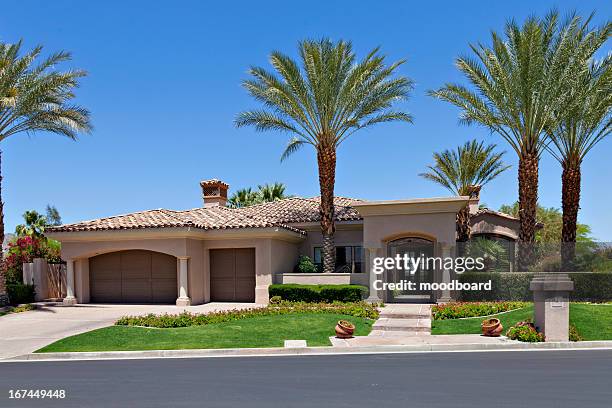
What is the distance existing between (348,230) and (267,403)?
59.6 feet

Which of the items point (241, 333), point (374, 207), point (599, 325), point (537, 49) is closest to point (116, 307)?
point (241, 333)

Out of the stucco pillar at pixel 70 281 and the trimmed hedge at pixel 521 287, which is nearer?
the trimmed hedge at pixel 521 287

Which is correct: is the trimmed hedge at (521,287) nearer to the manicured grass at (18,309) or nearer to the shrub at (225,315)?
the shrub at (225,315)

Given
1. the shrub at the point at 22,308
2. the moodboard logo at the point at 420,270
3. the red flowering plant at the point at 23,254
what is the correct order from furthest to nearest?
the red flowering plant at the point at 23,254
the moodboard logo at the point at 420,270
the shrub at the point at 22,308

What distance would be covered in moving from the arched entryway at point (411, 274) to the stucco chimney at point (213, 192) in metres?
12.1

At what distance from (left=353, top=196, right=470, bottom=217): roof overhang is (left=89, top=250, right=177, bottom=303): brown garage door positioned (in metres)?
9.22

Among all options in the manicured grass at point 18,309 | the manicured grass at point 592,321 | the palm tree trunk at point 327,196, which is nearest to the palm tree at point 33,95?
the manicured grass at point 18,309

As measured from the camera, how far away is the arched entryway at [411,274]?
22.9 m

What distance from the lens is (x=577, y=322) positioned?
575 inches

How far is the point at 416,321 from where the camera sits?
1672 cm

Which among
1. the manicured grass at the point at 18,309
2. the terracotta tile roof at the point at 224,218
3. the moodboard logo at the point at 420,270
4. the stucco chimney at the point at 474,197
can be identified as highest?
the stucco chimney at the point at 474,197

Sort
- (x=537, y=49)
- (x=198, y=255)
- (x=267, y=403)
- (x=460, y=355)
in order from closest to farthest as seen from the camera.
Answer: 1. (x=267, y=403)
2. (x=460, y=355)
3. (x=537, y=49)
4. (x=198, y=255)

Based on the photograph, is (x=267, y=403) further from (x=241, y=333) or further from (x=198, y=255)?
(x=198, y=255)

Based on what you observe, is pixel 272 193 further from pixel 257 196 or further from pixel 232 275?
pixel 232 275
